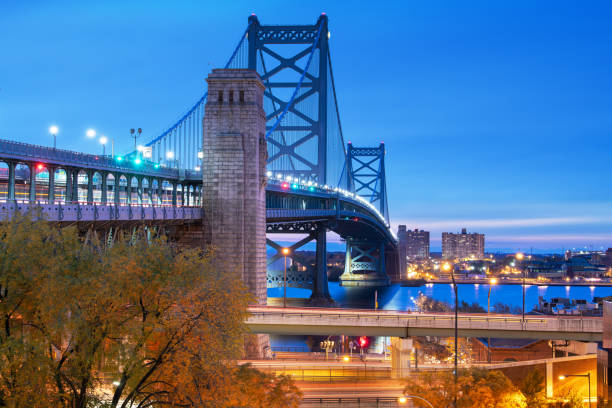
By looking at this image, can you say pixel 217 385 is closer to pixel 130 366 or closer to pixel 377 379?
pixel 130 366

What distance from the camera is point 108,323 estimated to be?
18609 millimetres

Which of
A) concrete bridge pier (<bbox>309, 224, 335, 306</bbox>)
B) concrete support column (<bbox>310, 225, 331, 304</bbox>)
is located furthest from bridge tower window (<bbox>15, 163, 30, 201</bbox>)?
concrete support column (<bbox>310, 225, 331, 304</bbox>)

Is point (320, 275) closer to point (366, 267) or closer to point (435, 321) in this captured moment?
point (435, 321)

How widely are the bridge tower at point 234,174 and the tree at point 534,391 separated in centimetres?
1965

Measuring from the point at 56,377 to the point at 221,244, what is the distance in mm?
28242

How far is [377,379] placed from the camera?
36812mm

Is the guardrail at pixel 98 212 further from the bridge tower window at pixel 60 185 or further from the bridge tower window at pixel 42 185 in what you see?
the bridge tower window at pixel 60 185

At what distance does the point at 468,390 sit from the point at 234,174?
24.0m

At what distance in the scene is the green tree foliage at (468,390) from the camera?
2788cm

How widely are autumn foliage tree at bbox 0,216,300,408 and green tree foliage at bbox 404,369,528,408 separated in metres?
10.6

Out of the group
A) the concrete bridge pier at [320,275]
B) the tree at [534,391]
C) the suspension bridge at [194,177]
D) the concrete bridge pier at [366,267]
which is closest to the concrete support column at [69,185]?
the suspension bridge at [194,177]

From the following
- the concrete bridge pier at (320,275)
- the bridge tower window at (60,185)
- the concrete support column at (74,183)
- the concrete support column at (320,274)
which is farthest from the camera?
the concrete support column at (320,274)

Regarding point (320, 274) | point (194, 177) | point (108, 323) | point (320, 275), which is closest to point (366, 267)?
point (320, 274)

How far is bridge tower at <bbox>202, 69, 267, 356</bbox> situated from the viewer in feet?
150
